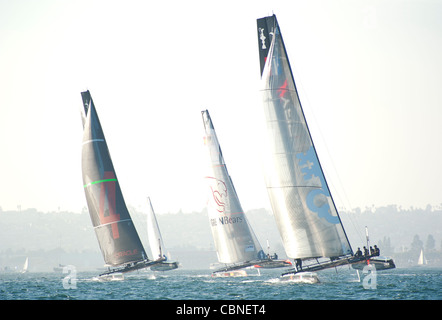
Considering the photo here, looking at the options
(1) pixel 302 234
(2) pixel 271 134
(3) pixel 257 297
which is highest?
(2) pixel 271 134

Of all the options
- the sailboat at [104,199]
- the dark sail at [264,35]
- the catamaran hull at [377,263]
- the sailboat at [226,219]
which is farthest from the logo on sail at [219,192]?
the dark sail at [264,35]

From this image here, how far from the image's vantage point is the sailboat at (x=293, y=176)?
33875 millimetres

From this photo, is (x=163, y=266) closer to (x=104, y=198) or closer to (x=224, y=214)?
(x=224, y=214)

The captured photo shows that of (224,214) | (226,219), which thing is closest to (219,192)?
(224,214)

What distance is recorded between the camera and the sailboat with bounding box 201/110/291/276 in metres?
53.1

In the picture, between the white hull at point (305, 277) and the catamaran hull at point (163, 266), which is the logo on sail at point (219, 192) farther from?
the white hull at point (305, 277)

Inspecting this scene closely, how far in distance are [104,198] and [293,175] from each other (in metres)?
19.5

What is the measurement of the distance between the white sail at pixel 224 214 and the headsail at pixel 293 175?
18.9 metres

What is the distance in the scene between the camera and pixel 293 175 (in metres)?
33.9

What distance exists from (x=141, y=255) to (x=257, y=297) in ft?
70.5
